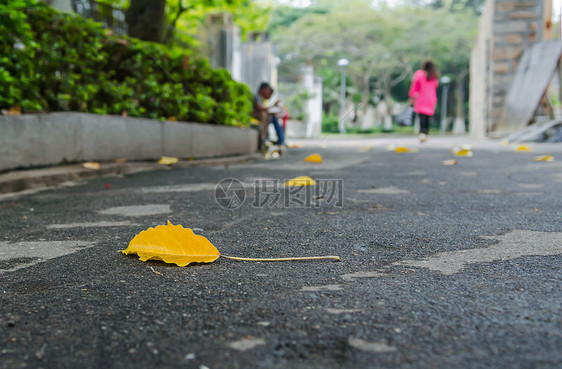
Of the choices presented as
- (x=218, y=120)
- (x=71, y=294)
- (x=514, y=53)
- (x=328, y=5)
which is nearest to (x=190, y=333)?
(x=71, y=294)

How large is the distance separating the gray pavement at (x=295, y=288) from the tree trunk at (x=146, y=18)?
15.9 feet

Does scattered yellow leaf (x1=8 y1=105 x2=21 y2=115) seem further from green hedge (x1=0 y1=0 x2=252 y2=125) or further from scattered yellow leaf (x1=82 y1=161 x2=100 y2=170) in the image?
A: scattered yellow leaf (x1=82 y1=161 x2=100 y2=170)

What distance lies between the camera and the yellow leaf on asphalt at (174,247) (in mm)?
1845

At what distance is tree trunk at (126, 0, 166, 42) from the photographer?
7.44m

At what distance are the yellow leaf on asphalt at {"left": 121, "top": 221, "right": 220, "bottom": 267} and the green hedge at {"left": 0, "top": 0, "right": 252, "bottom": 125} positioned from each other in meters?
3.01

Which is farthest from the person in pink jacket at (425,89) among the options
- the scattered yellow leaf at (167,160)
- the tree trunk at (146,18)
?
the scattered yellow leaf at (167,160)

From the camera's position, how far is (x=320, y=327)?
1275mm

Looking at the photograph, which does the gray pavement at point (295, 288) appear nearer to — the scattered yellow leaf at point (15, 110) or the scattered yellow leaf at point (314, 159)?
the scattered yellow leaf at point (15, 110)

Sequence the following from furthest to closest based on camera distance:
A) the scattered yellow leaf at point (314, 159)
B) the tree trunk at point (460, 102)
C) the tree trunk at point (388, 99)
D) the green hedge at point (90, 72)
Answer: the tree trunk at point (460, 102) < the tree trunk at point (388, 99) < the scattered yellow leaf at point (314, 159) < the green hedge at point (90, 72)

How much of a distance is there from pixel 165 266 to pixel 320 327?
0.79 metres

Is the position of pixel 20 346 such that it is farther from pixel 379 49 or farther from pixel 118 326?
pixel 379 49

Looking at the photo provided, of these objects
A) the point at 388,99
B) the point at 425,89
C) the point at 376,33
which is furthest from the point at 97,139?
the point at 388,99

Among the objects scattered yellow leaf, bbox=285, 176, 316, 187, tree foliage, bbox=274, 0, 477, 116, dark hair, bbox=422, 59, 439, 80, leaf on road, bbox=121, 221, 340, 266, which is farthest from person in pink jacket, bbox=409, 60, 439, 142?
tree foliage, bbox=274, 0, 477, 116

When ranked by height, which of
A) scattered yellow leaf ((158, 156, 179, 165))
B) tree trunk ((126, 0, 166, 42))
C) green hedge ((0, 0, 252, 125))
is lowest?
scattered yellow leaf ((158, 156, 179, 165))
